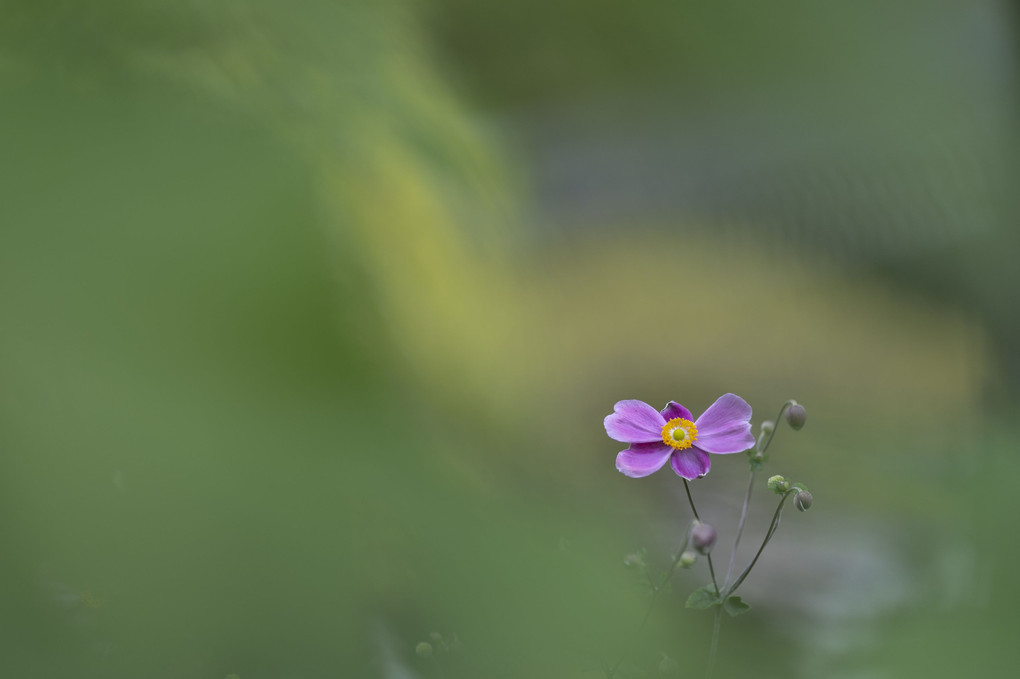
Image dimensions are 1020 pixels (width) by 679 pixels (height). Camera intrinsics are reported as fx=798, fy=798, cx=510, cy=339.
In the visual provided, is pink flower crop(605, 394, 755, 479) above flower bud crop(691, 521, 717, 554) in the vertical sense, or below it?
above

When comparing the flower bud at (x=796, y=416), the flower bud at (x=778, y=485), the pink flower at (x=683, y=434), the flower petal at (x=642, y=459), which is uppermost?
the flower bud at (x=796, y=416)

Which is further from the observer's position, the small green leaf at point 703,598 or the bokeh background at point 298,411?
the small green leaf at point 703,598

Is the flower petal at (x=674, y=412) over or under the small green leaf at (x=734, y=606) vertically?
over

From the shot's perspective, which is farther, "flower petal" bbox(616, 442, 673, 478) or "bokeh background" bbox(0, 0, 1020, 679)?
"flower petal" bbox(616, 442, 673, 478)

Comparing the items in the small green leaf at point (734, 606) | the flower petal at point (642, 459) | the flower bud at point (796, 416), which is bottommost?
the small green leaf at point (734, 606)

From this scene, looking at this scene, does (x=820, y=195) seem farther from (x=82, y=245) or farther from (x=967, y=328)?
(x=82, y=245)

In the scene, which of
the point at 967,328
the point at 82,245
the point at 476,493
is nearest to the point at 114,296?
the point at 82,245
